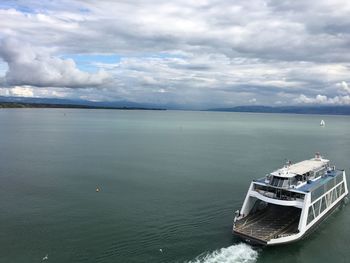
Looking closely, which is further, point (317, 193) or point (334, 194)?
point (334, 194)

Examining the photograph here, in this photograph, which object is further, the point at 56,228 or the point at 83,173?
the point at 83,173

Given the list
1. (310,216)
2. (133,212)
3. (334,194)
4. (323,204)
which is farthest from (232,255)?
(334,194)

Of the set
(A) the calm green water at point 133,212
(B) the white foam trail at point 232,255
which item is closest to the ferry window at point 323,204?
(A) the calm green water at point 133,212

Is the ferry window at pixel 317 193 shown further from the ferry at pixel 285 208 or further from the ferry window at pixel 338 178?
the ferry window at pixel 338 178

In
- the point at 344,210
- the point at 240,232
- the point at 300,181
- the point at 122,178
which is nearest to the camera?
the point at 240,232

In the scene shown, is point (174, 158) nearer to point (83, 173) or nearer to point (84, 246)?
point (83, 173)

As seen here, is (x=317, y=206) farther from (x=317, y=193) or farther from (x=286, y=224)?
(x=286, y=224)

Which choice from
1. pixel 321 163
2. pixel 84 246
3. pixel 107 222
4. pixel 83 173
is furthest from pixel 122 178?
pixel 321 163
